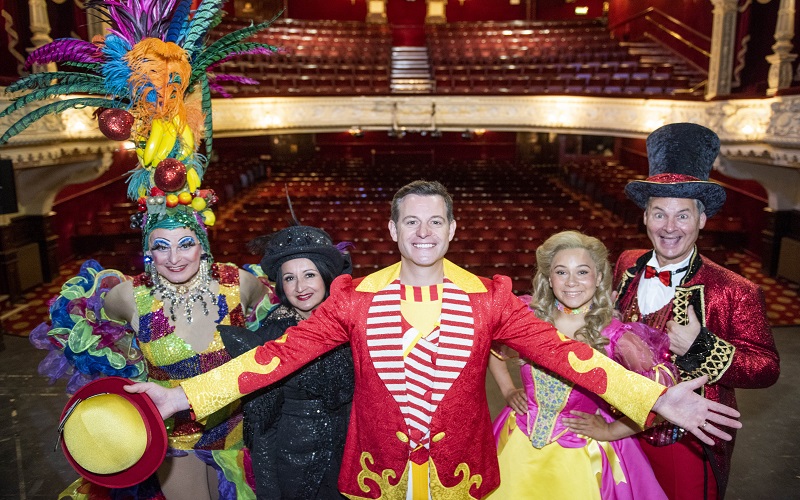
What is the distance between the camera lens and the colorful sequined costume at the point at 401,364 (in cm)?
178

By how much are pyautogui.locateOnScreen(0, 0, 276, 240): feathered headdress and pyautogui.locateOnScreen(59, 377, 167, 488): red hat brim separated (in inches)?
32.1

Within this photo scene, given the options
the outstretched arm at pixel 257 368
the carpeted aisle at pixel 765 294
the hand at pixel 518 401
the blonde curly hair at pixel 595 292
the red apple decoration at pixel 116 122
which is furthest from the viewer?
the carpeted aisle at pixel 765 294

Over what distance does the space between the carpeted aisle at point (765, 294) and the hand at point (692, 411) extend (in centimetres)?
543

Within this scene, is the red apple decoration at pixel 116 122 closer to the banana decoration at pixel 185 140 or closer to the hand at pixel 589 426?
the banana decoration at pixel 185 140

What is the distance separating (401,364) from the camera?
1.81m

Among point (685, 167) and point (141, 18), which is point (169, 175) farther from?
point (685, 167)

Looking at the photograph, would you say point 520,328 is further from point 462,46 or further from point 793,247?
point 462,46

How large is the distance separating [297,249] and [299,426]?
28.1 inches

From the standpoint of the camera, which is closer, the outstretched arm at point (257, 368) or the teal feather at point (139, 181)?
the outstretched arm at point (257, 368)

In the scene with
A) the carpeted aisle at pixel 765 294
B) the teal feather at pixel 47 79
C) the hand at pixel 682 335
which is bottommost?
the carpeted aisle at pixel 765 294

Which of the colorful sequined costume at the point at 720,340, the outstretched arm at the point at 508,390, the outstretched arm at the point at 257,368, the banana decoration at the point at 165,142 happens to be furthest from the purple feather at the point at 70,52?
the colorful sequined costume at the point at 720,340

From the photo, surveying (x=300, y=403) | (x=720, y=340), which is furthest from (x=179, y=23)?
(x=720, y=340)

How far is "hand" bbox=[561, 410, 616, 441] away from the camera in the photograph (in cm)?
212

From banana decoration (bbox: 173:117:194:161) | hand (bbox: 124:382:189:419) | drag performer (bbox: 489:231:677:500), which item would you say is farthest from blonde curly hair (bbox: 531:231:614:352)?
banana decoration (bbox: 173:117:194:161)
